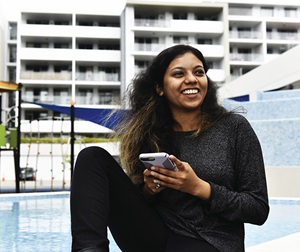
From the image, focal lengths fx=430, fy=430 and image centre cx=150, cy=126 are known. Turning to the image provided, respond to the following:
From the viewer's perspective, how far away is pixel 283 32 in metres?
25.1

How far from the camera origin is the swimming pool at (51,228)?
290 cm

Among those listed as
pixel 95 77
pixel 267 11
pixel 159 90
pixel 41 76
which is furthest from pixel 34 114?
pixel 159 90

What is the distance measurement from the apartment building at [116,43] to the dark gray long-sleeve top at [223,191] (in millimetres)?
20804

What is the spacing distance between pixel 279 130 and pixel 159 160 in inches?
250

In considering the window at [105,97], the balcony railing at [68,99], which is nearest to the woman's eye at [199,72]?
the balcony railing at [68,99]

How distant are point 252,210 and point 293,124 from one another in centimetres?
612

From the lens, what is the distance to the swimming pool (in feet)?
9.50

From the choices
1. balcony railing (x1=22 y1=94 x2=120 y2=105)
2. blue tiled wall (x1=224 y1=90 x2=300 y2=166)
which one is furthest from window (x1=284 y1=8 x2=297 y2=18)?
blue tiled wall (x1=224 y1=90 x2=300 y2=166)

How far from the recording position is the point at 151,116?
1.40m

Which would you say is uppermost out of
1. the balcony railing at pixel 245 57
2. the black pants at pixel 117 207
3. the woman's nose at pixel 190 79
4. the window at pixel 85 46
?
the window at pixel 85 46

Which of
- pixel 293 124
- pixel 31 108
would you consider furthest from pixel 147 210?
pixel 31 108

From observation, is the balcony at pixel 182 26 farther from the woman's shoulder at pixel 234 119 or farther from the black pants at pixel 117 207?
the black pants at pixel 117 207

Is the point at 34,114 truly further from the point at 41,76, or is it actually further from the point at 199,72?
the point at 199,72

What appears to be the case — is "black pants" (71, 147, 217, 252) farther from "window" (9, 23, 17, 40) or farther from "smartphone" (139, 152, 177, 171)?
"window" (9, 23, 17, 40)
